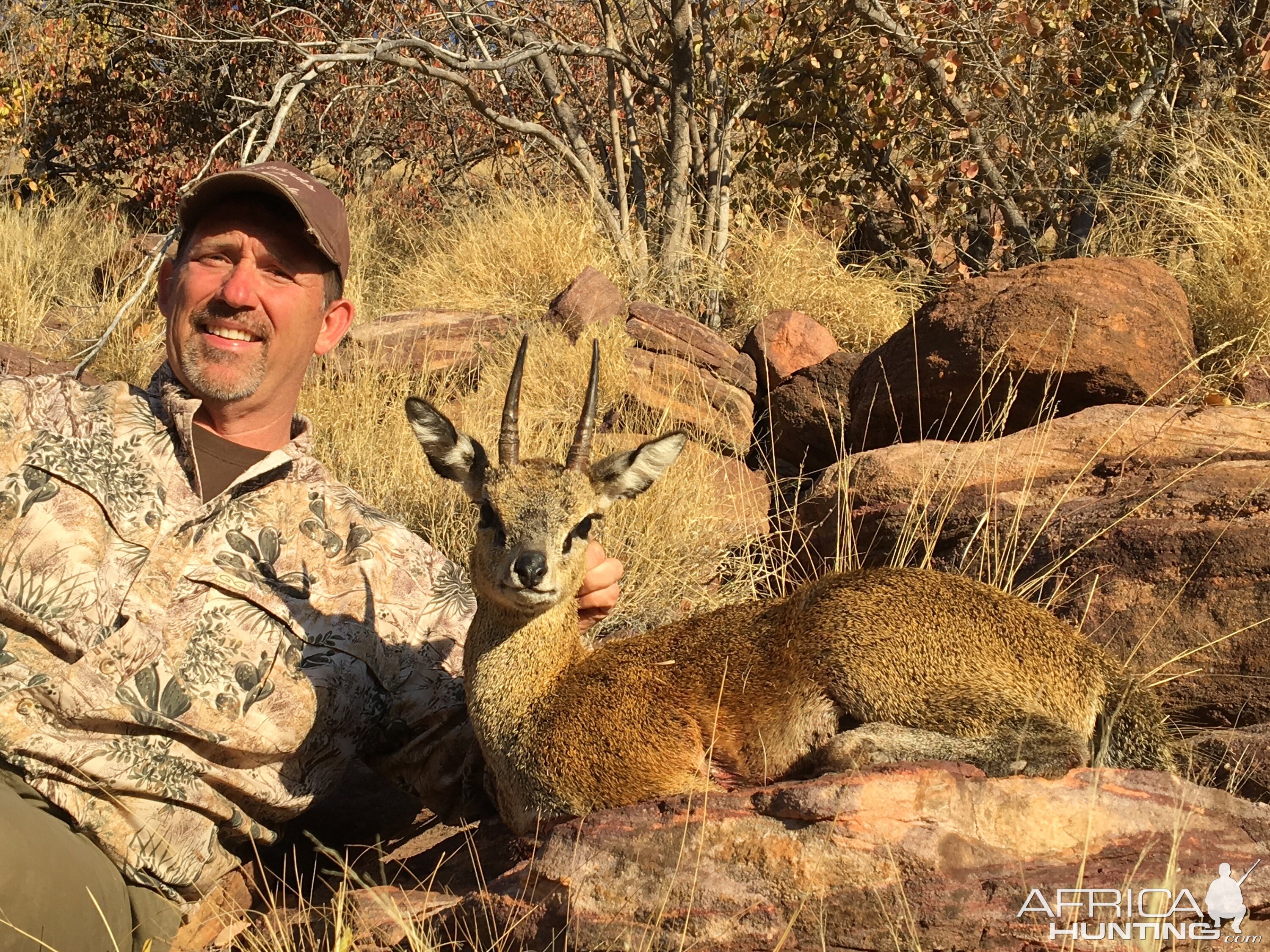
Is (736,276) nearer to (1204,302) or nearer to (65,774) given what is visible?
(1204,302)

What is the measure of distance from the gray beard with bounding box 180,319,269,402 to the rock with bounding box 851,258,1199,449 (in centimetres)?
415

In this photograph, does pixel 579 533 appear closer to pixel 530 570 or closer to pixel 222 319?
pixel 530 570

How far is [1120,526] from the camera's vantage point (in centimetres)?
567

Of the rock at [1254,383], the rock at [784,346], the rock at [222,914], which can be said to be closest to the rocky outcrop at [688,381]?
the rock at [784,346]

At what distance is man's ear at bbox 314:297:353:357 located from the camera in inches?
217

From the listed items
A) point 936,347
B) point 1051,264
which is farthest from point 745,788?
point 1051,264

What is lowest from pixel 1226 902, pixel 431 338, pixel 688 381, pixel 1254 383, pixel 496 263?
pixel 1226 902

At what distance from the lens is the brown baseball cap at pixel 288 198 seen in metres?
5.02

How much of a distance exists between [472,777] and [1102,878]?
2.57 meters

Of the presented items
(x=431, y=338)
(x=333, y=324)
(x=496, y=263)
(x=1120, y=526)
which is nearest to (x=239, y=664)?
(x=333, y=324)

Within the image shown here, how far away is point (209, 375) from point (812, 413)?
5292 millimetres

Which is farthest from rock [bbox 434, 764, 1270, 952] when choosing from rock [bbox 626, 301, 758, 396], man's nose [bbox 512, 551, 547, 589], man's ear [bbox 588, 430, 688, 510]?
rock [bbox 626, 301, 758, 396]

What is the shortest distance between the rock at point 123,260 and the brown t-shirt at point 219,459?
7.36 m

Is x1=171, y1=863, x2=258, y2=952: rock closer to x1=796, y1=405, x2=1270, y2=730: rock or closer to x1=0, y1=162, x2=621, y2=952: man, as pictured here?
x1=0, y1=162, x2=621, y2=952: man
